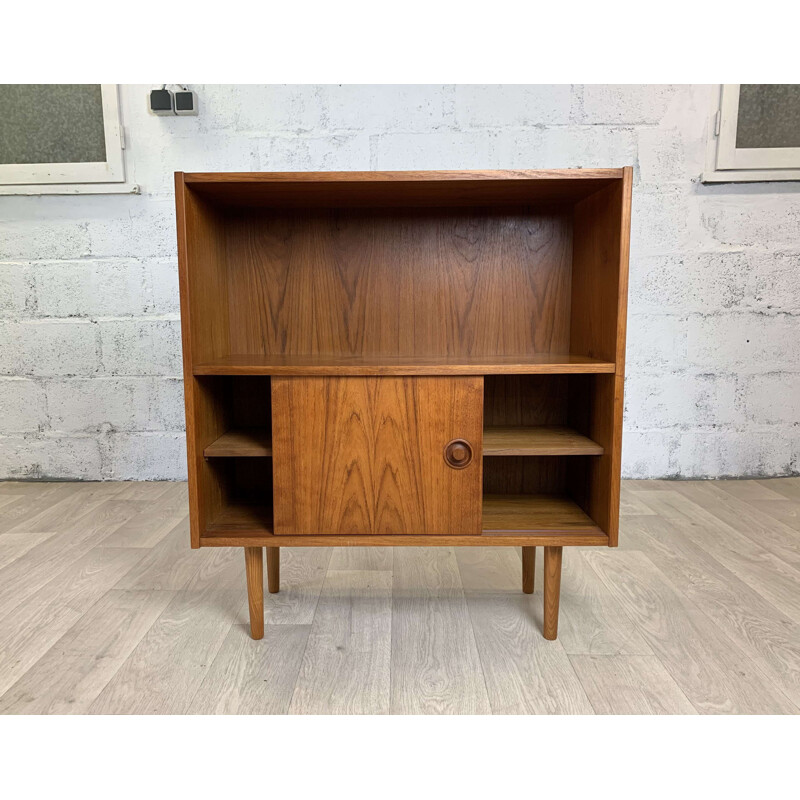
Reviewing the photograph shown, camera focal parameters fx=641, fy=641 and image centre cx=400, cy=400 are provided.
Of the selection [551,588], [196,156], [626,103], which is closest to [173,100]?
[196,156]

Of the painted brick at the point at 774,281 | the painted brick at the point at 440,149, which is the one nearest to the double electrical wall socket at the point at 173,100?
the painted brick at the point at 440,149

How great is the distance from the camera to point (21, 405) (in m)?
2.52

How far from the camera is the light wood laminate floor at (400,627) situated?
111 cm

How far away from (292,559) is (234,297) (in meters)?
0.77

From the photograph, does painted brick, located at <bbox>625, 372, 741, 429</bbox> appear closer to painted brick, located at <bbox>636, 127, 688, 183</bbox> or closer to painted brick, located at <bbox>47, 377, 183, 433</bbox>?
painted brick, located at <bbox>636, 127, 688, 183</bbox>

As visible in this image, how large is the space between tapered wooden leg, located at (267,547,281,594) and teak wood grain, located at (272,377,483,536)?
378mm

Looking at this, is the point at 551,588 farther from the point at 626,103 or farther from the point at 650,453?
the point at 626,103

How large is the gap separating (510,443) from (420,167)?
4.69 feet

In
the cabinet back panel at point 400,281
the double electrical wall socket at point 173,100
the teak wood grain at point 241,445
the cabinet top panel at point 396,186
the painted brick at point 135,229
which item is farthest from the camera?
the painted brick at point 135,229

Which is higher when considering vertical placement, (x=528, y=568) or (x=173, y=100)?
(x=173, y=100)

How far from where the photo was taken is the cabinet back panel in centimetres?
137

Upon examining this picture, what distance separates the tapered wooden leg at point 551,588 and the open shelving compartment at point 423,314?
8 centimetres

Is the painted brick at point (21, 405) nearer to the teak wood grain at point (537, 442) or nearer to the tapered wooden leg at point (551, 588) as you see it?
the teak wood grain at point (537, 442)

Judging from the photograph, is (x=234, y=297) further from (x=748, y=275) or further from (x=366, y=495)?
(x=748, y=275)
